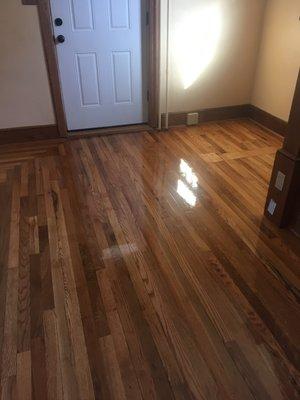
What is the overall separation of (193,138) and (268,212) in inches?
58.4

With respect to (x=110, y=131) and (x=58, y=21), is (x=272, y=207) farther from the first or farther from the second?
(x=58, y=21)

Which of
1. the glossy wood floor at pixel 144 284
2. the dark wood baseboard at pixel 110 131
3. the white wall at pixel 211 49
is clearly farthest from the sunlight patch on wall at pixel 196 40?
the glossy wood floor at pixel 144 284

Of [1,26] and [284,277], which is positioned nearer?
[284,277]

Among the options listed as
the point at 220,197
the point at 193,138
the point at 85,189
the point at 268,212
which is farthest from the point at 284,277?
the point at 193,138

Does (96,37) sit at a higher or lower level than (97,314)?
higher

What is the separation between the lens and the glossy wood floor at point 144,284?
4.17 feet

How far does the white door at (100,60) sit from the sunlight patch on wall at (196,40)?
15.6 inches

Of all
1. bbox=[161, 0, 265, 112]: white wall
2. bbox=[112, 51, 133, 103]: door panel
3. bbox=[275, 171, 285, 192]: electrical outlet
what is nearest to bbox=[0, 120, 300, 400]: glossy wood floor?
bbox=[275, 171, 285, 192]: electrical outlet

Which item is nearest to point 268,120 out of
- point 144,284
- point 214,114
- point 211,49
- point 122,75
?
point 214,114

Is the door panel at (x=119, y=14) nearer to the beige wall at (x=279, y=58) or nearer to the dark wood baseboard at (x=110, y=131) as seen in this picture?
the dark wood baseboard at (x=110, y=131)

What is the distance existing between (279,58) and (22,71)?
2.51 m

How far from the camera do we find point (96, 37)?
3107 mm

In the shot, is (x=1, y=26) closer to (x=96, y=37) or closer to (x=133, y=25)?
(x=96, y=37)

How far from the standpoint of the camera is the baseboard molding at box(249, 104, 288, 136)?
341 cm
